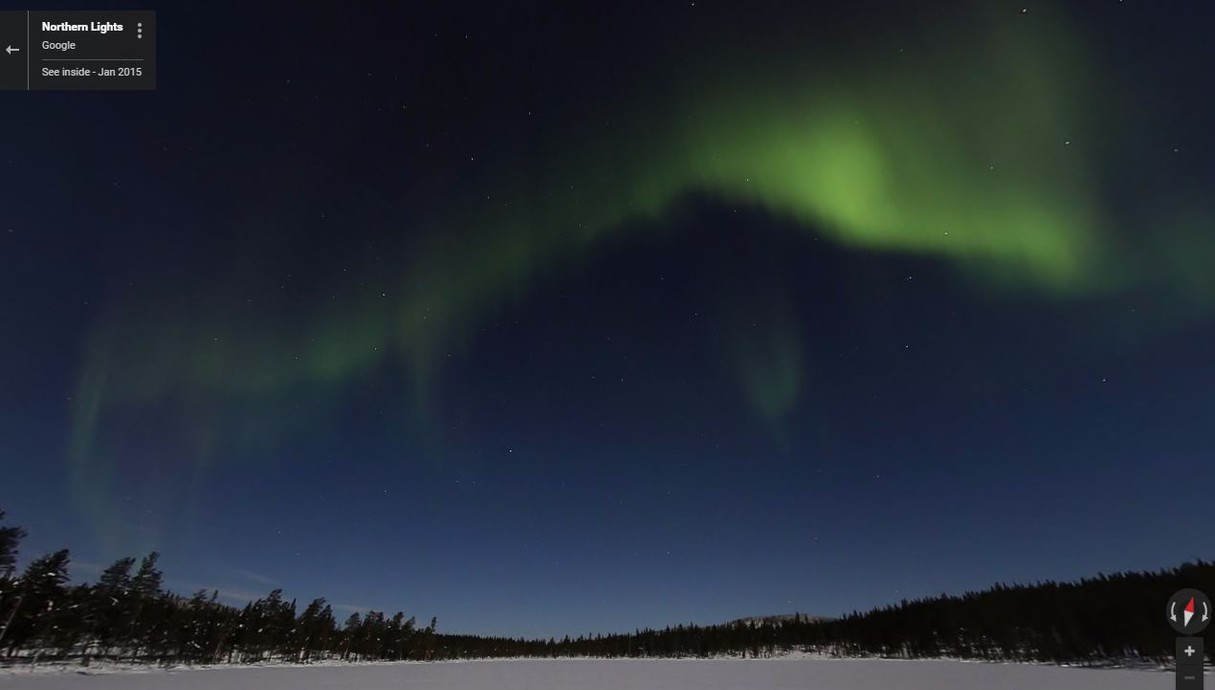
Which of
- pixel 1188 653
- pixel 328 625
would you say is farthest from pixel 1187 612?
pixel 328 625

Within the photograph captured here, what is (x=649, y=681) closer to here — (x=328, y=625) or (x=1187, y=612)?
(x=1187, y=612)

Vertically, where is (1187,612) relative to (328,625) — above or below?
above

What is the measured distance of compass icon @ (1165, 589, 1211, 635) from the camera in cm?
759

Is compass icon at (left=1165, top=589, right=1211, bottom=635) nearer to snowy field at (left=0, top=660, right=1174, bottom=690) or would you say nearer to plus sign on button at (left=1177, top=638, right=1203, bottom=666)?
plus sign on button at (left=1177, top=638, right=1203, bottom=666)

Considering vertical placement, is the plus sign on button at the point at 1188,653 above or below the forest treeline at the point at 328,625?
above

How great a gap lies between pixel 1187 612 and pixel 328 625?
194m

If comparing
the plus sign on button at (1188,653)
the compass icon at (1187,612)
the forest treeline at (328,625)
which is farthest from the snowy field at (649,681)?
the plus sign on button at (1188,653)

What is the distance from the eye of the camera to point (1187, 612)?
776 centimetres

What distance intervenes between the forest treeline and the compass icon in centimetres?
8723

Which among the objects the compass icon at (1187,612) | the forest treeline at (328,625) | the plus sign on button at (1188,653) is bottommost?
the forest treeline at (328,625)

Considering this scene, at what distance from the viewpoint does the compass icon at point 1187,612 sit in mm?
7590

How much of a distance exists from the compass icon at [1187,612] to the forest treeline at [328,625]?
87227 mm

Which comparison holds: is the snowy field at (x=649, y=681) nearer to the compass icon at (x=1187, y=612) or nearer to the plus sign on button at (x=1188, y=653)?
the compass icon at (x=1187, y=612)

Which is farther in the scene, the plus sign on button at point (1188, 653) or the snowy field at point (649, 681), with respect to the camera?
the snowy field at point (649, 681)
